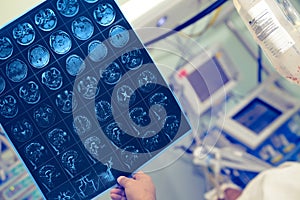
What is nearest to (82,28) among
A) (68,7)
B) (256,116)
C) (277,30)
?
(68,7)

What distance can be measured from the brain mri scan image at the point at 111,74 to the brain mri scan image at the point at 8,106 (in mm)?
190

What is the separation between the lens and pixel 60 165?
82 cm

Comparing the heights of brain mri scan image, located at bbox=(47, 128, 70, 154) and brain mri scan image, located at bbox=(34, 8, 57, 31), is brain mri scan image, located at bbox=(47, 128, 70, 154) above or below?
below

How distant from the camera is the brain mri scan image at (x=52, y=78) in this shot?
0.83 meters

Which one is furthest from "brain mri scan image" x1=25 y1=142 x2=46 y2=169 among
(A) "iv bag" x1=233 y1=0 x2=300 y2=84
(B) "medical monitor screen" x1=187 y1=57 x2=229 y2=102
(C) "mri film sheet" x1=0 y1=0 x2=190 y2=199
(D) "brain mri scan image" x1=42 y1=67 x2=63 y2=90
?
(A) "iv bag" x1=233 y1=0 x2=300 y2=84

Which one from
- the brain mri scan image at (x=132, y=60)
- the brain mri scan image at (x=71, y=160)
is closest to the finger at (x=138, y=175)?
the brain mri scan image at (x=71, y=160)

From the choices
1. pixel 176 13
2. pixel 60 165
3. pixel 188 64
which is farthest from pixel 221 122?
pixel 60 165

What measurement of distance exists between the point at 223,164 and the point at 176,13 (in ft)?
1.81

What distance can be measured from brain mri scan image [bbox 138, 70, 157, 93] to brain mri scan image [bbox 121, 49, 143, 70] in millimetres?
22

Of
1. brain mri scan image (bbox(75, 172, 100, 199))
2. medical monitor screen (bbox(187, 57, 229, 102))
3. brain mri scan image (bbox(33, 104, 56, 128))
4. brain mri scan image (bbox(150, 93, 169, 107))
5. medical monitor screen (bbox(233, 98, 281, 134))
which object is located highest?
brain mri scan image (bbox(33, 104, 56, 128))

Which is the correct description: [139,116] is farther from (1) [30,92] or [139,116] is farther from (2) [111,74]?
(1) [30,92]

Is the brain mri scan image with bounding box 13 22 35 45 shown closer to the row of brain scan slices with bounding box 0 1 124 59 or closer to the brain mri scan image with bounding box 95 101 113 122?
the row of brain scan slices with bounding box 0 1 124 59

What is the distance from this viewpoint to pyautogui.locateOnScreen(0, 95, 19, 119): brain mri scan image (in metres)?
0.82

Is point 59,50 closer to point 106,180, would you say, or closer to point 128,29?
point 128,29
